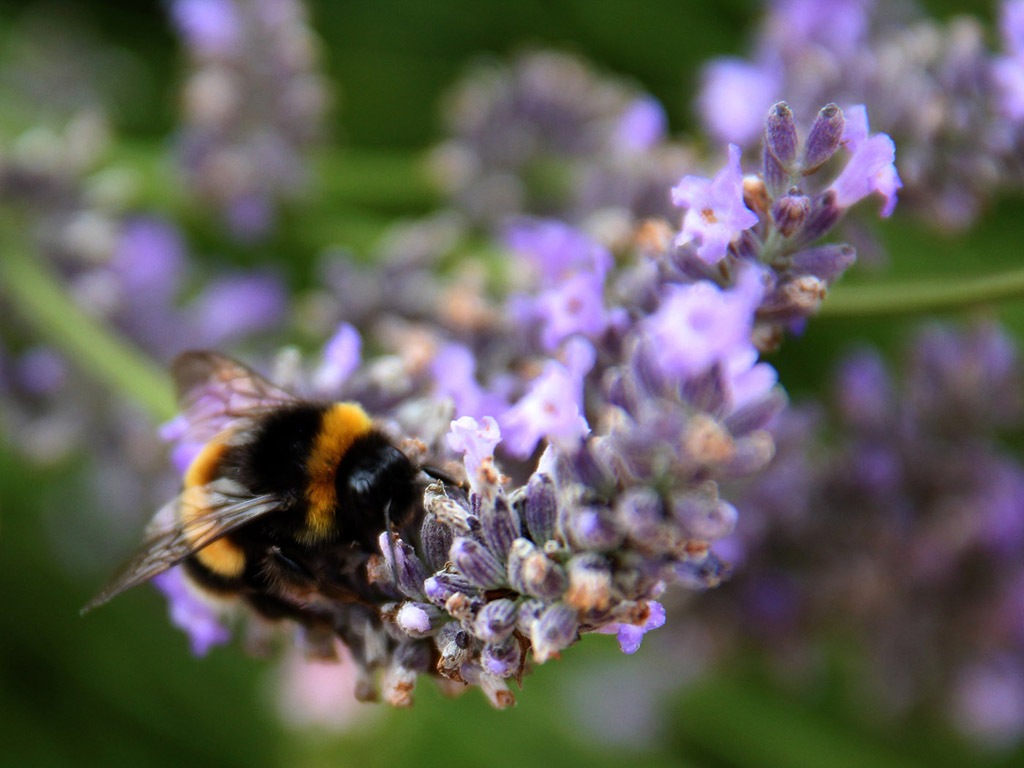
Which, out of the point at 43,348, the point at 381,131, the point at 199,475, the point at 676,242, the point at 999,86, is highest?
the point at 381,131

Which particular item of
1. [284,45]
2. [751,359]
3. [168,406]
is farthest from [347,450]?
[284,45]

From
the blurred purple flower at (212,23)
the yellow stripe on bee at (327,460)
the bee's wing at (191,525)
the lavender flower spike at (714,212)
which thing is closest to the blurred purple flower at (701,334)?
the lavender flower spike at (714,212)

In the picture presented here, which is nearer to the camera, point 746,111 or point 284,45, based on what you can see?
point 746,111

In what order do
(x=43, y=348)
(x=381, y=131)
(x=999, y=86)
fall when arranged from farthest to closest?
1. (x=381, y=131)
2. (x=43, y=348)
3. (x=999, y=86)

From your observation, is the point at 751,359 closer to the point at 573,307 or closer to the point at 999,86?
the point at 573,307

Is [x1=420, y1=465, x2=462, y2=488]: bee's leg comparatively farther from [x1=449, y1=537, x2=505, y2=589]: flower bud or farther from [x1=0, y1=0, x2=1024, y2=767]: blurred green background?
[x1=0, y1=0, x2=1024, y2=767]: blurred green background

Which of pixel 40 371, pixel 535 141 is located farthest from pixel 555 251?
pixel 40 371

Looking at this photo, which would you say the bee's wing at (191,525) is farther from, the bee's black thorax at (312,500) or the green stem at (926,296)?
the green stem at (926,296)
